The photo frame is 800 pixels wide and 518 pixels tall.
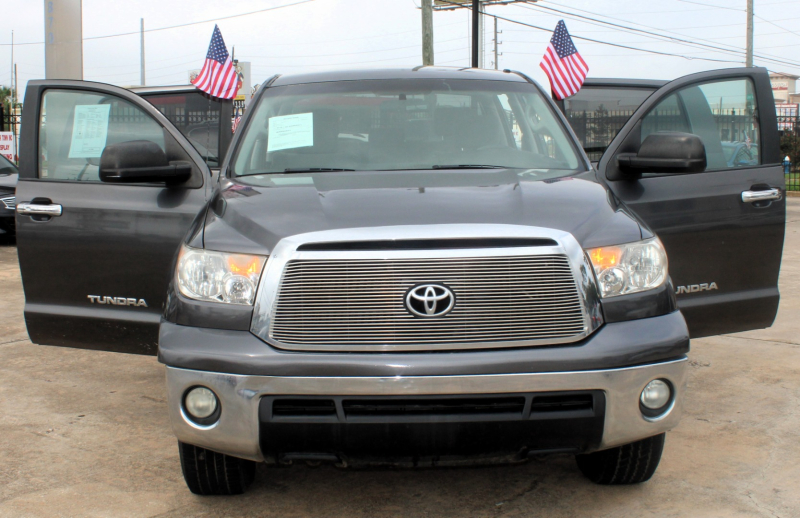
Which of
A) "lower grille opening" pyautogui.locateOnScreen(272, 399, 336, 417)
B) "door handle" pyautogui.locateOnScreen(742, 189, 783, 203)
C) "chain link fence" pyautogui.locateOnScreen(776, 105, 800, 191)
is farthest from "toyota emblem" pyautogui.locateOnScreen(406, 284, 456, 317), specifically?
"chain link fence" pyautogui.locateOnScreen(776, 105, 800, 191)

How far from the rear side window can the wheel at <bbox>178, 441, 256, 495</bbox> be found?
10.3 ft

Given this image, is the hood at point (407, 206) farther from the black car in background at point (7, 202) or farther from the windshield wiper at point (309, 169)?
the black car in background at point (7, 202)

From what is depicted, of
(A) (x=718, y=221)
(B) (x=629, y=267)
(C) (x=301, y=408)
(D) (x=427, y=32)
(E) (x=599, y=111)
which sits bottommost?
(C) (x=301, y=408)

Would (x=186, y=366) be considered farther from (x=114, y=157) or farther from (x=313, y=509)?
(x=114, y=157)

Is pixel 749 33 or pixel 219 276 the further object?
pixel 749 33

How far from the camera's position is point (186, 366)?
267cm

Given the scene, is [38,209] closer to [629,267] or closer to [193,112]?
[193,112]

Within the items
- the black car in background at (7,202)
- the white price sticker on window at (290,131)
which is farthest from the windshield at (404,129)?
the black car in background at (7,202)

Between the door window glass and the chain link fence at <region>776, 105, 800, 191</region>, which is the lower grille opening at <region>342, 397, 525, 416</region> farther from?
the chain link fence at <region>776, 105, 800, 191</region>

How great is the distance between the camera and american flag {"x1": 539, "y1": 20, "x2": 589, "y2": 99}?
1178cm

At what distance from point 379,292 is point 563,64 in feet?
32.6

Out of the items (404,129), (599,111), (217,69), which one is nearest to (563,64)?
(217,69)

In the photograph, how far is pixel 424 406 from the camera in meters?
2.61

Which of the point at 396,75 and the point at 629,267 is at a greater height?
the point at 396,75
